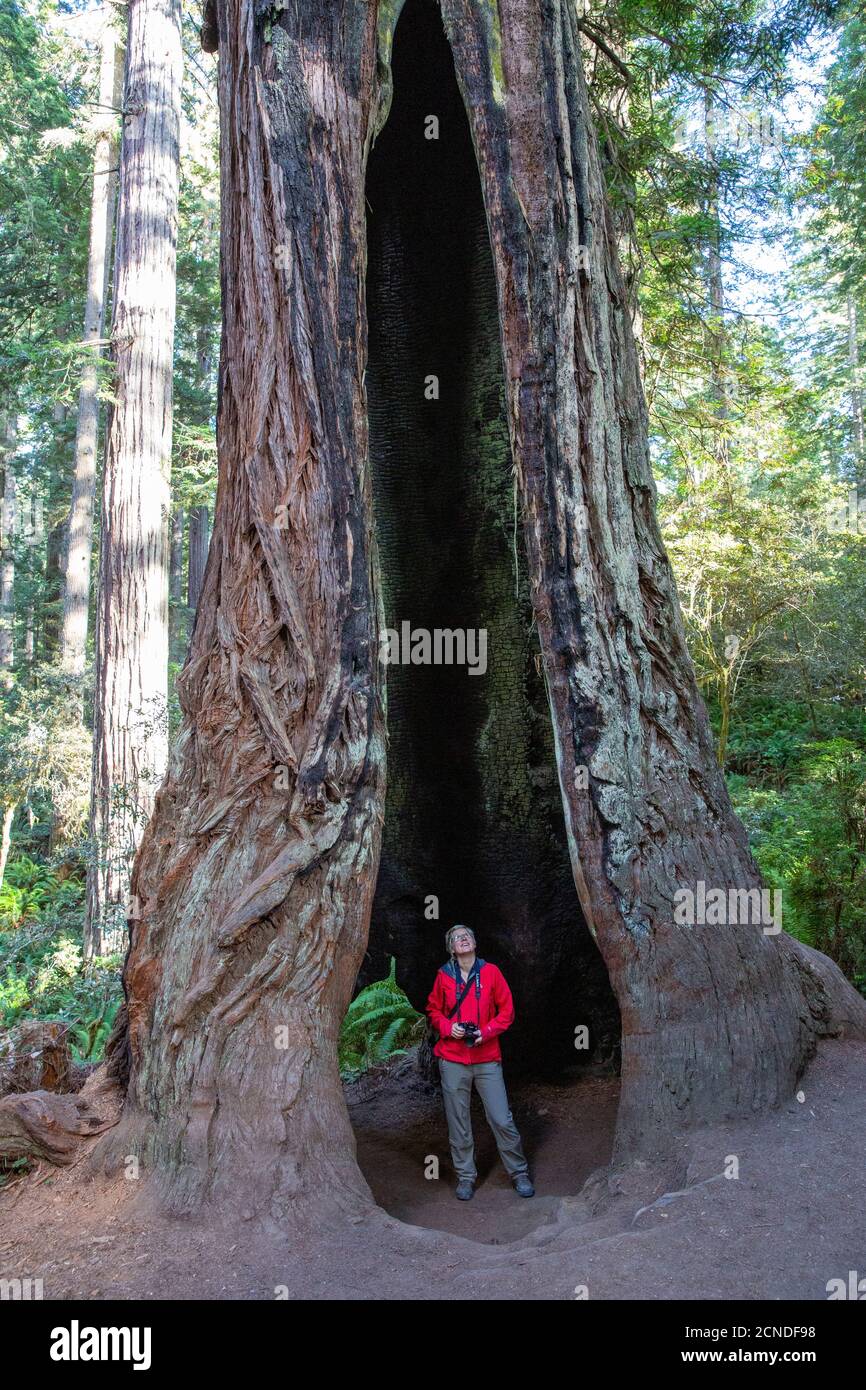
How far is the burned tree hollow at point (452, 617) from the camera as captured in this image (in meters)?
6.14

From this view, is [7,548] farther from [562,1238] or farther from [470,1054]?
[562,1238]

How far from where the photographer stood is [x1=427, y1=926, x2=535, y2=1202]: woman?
5105mm

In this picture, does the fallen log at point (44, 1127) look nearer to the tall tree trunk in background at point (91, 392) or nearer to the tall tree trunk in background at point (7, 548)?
the tall tree trunk in background at point (91, 392)

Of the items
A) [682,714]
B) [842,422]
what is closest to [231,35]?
[682,714]

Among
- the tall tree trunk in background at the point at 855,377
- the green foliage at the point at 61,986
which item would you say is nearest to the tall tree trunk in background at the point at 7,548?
the green foliage at the point at 61,986

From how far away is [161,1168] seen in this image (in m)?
3.95

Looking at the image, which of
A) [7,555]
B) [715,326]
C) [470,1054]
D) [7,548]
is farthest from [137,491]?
[7,548]

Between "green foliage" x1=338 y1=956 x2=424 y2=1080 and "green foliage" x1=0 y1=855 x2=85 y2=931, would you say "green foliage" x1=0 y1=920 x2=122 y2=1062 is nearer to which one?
"green foliage" x1=0 y1=855 x2=85 y2=931

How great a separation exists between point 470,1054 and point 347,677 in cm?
220

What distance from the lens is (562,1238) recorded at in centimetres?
378

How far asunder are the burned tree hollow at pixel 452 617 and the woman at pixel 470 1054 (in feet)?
3.14

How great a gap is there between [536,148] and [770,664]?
1227 centimetres

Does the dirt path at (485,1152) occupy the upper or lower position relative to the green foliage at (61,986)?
lower

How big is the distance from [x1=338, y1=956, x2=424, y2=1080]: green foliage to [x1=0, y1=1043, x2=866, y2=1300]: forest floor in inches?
108
